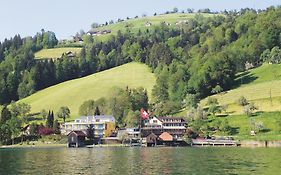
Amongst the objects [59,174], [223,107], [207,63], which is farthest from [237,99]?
[59,174]

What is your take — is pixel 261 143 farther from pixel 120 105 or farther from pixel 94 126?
pixel 120 105

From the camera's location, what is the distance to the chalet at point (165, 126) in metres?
151

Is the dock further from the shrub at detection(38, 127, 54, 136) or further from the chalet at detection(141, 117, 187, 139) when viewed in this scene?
the shrub at detection(38, 127, 54, 136)

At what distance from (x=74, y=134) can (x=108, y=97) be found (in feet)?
163

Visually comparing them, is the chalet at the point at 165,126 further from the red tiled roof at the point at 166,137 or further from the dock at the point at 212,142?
the dock at the point at 212,142

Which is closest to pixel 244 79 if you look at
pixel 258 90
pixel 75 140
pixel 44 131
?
pixel 258 90

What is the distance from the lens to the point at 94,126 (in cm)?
16450

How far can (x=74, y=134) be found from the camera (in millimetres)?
143500

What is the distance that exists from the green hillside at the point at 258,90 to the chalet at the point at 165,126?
16.4 metres

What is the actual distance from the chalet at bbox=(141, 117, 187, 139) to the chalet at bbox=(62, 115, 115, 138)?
13221mm

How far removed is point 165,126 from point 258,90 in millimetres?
35914

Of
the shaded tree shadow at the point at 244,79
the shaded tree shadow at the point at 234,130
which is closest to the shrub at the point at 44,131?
the shaded tree shadow at the point at 234,130

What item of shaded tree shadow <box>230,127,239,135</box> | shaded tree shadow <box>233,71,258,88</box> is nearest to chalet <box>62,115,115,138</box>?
shaded tree shadow <box>230,127,239,135</box>

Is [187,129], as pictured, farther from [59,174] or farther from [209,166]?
[59,174]
